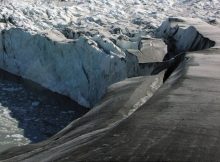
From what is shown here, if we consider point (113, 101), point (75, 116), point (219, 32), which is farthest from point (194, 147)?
point (75, 116)

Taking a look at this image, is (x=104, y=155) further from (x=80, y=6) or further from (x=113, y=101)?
(x=80, y=6)

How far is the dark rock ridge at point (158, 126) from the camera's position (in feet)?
14.7

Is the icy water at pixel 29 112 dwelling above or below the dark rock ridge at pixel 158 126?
below

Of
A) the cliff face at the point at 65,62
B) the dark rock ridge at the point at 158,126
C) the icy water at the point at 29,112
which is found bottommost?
the icy water at the point at 29,112

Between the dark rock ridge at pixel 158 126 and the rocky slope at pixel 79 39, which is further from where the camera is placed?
the rocky slope at pixel 79 39

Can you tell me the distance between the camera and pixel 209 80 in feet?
23.6

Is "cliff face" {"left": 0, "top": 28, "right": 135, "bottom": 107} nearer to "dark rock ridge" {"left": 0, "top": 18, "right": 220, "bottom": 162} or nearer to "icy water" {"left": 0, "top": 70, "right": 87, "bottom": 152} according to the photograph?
"icy water" {"left": 0, "top": 70, "right": 87, "bottom": 152}

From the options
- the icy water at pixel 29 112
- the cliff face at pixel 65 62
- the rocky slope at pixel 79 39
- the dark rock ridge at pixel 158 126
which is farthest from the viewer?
the rocky slope at pixel 79 39

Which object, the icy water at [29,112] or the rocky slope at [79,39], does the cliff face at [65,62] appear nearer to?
the rocky slope at [79,39]

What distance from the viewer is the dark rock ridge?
449 cm

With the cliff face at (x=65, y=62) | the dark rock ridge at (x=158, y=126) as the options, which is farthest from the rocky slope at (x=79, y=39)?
the dark rock ridge at (x=158, y=126)

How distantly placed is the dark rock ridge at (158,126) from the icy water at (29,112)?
4629 millimetres

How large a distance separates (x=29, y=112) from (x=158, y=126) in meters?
9.69

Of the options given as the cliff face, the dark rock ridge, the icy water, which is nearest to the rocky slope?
the cliff face
